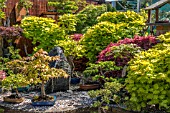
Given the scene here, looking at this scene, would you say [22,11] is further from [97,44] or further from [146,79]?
[146,79]

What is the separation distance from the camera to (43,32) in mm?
9594

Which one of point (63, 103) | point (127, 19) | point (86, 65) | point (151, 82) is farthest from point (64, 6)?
point (151, 82)

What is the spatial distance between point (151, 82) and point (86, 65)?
13.5ft

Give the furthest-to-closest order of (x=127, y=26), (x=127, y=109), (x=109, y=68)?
1. (x=127, y=26)
2. (x=109, y=68)
3. (x=127, y=109)

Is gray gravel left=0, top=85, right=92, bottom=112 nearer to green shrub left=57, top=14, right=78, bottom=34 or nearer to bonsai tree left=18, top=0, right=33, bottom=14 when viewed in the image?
green shrub left=57, top=14, right=78, bottom=34

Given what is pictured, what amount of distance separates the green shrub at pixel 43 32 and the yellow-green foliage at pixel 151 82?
203 inches

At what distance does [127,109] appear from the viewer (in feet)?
16.8

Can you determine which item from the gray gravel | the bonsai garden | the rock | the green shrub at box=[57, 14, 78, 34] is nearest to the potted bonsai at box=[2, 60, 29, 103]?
the bonsai garden

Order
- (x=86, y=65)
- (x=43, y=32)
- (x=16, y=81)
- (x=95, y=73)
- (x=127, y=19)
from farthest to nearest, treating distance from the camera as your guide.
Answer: (x=43, y=32), (x=127, y=19), (x=86, y=65), (x=95, y=73), (x=16, y=81)

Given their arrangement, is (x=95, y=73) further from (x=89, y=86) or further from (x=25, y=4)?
(x=25, y=4)

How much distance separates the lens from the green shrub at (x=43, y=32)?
9.55 m

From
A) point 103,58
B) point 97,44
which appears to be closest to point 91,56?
point 97,44

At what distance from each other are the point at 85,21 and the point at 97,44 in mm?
3886

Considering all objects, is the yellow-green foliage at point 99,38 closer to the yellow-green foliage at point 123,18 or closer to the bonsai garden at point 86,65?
the bonsai garden at point 86,65
